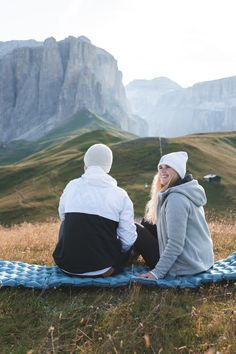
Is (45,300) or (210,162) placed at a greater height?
(45,300)

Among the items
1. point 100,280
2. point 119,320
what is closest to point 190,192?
point 100,280

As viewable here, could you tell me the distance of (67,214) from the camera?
8117mm

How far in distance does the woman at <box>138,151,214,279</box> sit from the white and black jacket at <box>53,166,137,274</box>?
26.4 inches

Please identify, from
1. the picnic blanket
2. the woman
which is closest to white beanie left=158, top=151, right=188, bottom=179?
the woman

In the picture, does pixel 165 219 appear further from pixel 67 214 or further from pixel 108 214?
pixel 67 214

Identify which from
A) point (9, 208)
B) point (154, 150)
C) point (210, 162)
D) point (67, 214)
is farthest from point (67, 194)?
point (154, 150)

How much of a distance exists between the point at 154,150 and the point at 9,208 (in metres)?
35.3

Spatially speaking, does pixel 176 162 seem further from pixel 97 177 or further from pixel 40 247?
pixel 40 247

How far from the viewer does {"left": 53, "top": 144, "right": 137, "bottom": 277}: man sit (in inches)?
310

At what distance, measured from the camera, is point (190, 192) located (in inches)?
310

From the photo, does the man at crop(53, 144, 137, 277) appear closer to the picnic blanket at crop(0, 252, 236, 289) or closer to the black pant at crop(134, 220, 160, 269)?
the picnic blanket at crop(0, 252, 236, 289)

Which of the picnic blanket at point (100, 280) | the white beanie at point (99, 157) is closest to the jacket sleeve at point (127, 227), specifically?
the picnic blanket at point (100, 280)

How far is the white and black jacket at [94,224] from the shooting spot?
7863mm

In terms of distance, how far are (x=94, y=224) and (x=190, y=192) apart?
1799 mm
